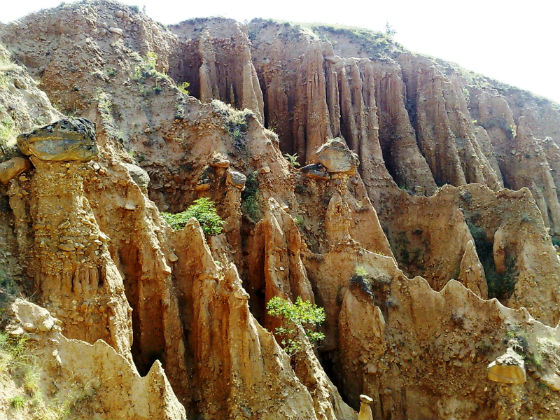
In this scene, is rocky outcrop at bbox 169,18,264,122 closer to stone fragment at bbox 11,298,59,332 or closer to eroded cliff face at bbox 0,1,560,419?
eroded cliff face at bbox 0,1,560,419

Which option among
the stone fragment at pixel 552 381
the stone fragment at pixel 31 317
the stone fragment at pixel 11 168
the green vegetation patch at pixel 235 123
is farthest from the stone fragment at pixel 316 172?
the stone fragment at pixel 31 317

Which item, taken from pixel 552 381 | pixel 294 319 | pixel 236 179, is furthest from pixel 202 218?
pixel 552 381

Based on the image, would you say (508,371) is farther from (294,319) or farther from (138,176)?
(138,176)

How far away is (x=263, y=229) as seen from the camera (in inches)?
725

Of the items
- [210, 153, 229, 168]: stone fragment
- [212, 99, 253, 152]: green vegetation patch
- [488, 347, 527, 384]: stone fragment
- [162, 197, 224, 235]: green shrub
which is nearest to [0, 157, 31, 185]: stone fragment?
[162, 197, 224, 235]: green shrub

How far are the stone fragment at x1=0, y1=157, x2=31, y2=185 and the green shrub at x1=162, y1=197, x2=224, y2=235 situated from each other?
6.20 m

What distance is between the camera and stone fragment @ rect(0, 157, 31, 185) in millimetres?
11117

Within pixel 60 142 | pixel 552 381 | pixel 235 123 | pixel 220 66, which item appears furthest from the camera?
pixel 220 66

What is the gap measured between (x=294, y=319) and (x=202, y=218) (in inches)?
202

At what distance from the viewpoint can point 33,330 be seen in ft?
30.3

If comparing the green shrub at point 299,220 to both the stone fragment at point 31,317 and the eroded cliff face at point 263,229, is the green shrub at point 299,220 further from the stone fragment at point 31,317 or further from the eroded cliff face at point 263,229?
the stone fragment at point 31,317

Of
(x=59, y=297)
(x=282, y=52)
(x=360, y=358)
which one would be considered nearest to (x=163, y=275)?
(x=59, y=297)

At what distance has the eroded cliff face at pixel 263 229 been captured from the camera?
11.4 m

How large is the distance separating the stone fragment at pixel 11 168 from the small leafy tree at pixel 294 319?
328 inches
